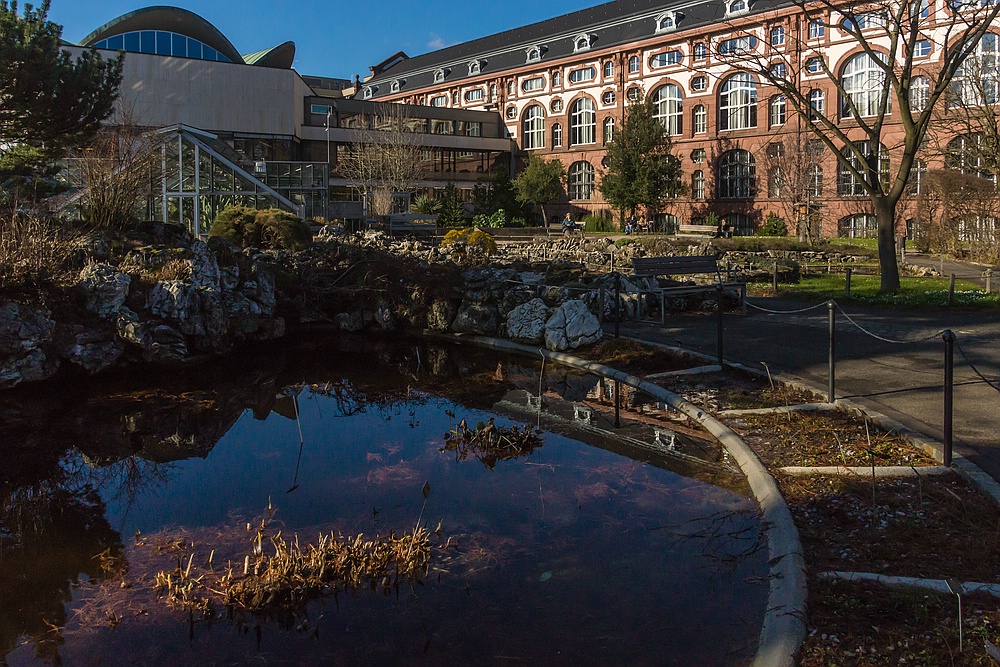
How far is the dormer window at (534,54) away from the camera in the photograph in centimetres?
6425

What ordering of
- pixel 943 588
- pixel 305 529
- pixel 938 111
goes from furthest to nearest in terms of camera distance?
pixel 938 111, pixel 305 529, pixel 943 588

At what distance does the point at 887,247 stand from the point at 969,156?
1292cm

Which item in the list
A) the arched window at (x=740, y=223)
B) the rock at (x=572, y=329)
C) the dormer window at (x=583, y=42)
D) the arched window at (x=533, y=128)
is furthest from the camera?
the arched window at (x=533, y=128)

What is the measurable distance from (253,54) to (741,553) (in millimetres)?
73298

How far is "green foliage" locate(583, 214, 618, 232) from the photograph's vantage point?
5197cm

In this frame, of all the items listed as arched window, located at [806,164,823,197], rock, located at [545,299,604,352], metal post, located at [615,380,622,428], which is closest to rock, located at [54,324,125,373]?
rock, located at [545,299,604,352]

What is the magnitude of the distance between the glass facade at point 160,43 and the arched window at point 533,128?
23.5m

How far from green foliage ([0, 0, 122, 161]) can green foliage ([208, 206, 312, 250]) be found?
5.52 meters

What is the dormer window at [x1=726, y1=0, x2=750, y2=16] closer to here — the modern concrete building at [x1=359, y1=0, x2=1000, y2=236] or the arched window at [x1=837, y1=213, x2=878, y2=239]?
the modern concrete building at [x1=359, y1=0, x2=1000, y2=236]

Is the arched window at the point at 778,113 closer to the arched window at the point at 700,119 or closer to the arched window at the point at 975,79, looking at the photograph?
the arched window at the point at 700,119

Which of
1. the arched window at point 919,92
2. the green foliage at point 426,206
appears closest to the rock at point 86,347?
the green foliage at point 426,206

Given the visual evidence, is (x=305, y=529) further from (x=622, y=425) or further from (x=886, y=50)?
(x=886, y=50)

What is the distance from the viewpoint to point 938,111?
86.4 ft

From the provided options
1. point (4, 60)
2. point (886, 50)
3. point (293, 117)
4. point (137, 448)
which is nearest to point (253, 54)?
point (293, 117)
